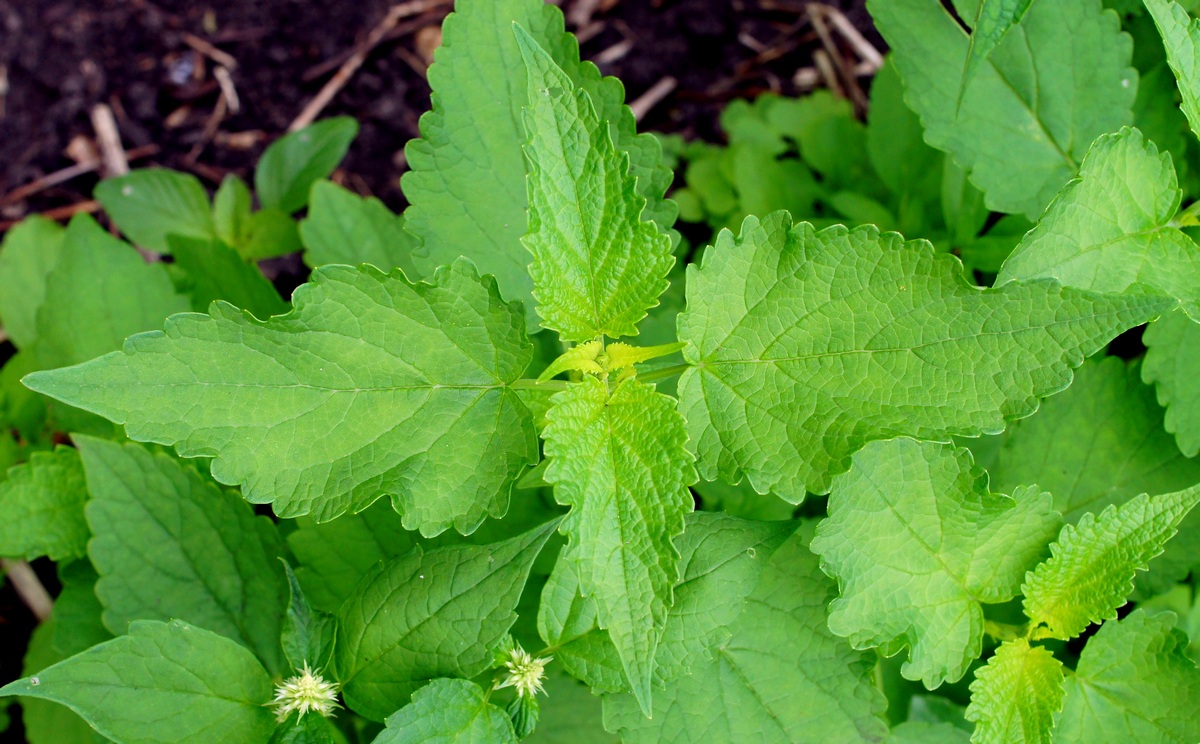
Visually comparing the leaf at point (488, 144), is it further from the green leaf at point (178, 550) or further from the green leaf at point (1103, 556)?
the green leaf at point (1103, 556)

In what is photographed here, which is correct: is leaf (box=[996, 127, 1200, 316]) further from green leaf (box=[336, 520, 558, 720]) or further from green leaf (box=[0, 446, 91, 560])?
green leaf (box=[0, 446, 91, 560])

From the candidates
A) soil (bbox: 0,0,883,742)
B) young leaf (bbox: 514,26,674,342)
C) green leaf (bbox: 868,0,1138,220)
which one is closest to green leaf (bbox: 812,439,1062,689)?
young leaf (bbox: 514,26,674,342)

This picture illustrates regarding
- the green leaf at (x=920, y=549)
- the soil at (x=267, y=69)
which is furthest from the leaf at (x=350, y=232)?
the green leaf at (x=920, y=549)

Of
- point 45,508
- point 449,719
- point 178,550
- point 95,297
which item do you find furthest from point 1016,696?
point 95,297

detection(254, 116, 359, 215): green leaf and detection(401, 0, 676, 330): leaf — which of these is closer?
detection(401, 0, 676, 330): leaf

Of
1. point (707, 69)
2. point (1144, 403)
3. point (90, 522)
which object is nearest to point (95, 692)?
point (90, 522)
